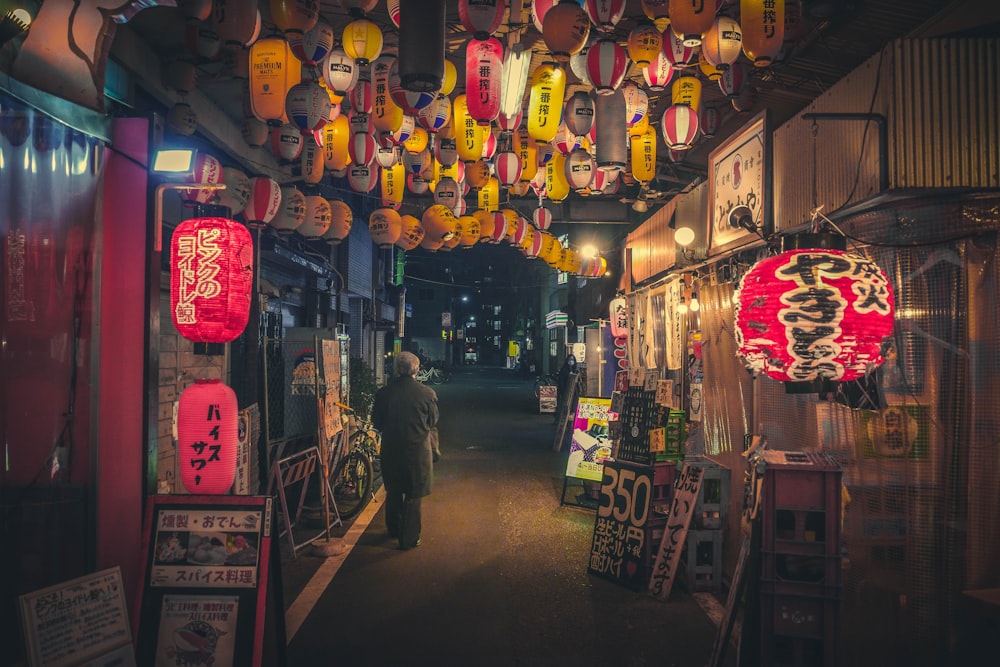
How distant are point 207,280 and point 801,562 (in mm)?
5904

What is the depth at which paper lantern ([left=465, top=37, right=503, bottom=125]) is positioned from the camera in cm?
686

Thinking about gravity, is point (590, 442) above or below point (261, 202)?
below

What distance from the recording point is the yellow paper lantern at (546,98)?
783 cm

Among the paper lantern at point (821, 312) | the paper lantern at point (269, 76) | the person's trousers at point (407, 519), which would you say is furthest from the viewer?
the person's trousers at point (407, 519)

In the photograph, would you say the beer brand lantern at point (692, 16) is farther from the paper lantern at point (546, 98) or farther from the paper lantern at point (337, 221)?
the paper lantern at point (337, 221)

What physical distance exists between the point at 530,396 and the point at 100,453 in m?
32.1

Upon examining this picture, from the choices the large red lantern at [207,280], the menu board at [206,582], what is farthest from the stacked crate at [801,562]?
the large red lantern at [207,280]

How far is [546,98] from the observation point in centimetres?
788

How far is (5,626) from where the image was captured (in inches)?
192

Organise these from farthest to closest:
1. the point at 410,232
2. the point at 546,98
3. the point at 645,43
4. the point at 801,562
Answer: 1. the point at 410,232
2. the point at 546,98
3. the point at 645,43
4. the point at 801,562

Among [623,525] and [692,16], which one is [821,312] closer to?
[692,16]

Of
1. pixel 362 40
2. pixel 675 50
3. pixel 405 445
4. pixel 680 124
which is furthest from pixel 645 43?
pixel 405 445

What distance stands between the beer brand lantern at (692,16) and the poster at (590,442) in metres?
7.04

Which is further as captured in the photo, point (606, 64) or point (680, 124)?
point (680, 124)
